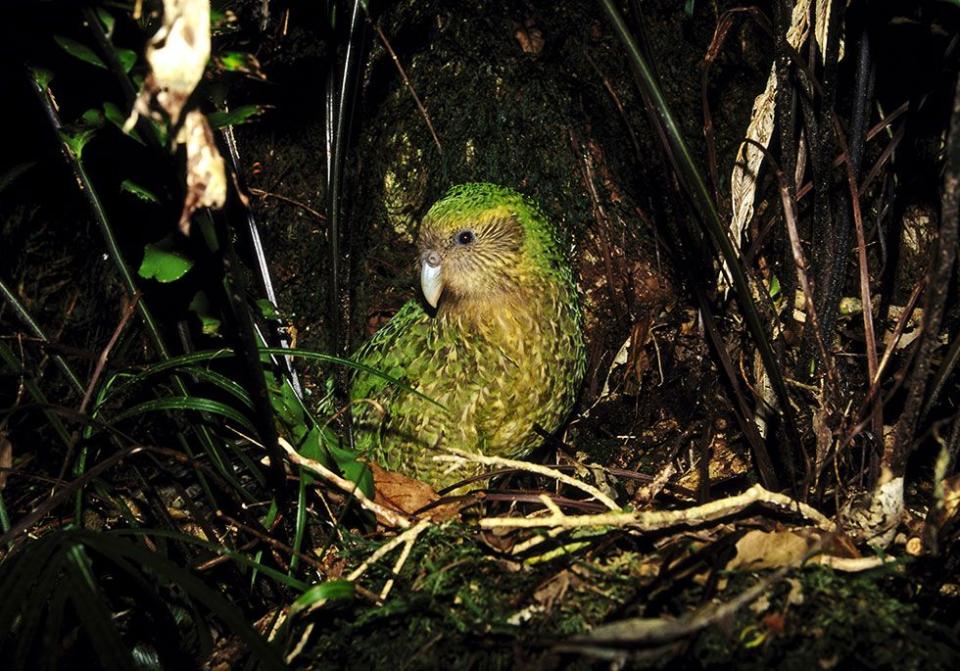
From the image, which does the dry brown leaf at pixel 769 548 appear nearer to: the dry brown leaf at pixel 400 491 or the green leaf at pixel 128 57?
the dry brown leaf at pixel 400 491

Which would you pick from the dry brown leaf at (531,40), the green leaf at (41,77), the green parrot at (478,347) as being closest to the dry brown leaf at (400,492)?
the green parrot at (478,347)

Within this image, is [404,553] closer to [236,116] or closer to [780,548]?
[780,548]

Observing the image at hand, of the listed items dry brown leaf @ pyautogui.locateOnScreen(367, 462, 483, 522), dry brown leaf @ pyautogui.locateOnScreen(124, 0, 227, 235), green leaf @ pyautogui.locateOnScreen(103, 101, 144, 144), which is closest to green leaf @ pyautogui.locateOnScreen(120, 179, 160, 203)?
green leaf @ pyautogui.locateOnScreen(103, 101, 144, 144)

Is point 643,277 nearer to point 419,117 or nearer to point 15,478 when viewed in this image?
point 419,117

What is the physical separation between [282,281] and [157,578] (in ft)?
4.63

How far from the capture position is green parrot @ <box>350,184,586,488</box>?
282 cm

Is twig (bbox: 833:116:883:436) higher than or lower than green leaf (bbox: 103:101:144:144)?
lower

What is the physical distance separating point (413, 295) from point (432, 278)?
494 millimetres

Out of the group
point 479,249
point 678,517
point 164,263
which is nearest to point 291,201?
point 479,249

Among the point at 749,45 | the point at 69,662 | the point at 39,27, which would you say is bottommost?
the point at 69,662

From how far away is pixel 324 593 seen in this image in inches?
66.0

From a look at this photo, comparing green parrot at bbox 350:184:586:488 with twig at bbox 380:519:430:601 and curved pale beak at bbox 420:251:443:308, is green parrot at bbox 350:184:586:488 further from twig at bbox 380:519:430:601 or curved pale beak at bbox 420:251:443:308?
twig at bbox 380:519:430:601

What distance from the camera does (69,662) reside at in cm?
214

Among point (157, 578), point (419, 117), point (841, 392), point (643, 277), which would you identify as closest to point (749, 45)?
point (643, 277)
